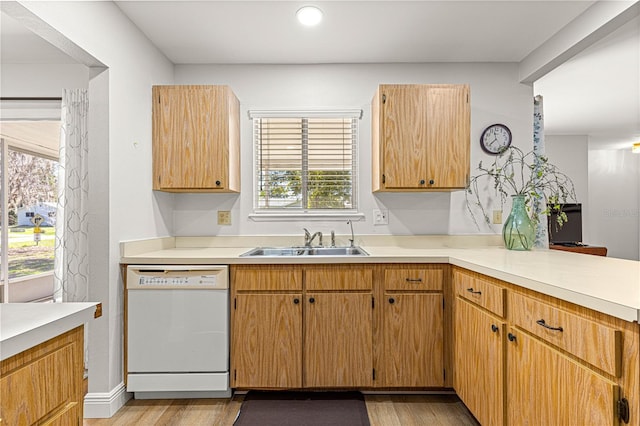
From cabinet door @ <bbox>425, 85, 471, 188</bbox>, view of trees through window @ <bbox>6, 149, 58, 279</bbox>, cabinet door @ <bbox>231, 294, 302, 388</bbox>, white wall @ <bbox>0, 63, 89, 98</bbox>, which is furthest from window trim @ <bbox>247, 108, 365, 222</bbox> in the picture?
view of trees through window @ <bbox>6, 149, 58, 279</bbox>

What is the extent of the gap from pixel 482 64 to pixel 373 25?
1.13 m

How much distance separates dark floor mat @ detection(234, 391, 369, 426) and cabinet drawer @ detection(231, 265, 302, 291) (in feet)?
2.27

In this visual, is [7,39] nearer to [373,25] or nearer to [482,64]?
[373,25]

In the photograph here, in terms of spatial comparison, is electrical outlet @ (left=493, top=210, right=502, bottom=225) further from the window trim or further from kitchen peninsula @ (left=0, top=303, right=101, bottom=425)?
kitchen peninsula @ (left=0, top=303, right=101, bottom=425)

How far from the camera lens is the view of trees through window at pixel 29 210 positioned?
3797 millimetres

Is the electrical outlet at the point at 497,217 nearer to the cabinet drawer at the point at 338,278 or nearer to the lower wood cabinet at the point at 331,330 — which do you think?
the lower wood cabinet at the point at 331,330

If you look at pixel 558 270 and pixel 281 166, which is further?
pixel 281 166

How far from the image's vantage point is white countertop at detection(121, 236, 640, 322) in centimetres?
111

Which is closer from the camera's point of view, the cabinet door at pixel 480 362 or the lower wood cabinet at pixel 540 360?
the lower wood cabinet at pixel 540 360

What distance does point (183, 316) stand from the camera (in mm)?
2232

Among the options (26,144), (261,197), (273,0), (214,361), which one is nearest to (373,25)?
(273,0)

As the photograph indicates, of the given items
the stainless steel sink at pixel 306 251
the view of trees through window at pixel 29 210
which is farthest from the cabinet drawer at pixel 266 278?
the view of trees through window at pixel 29 210

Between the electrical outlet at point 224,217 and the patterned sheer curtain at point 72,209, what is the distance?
935mm

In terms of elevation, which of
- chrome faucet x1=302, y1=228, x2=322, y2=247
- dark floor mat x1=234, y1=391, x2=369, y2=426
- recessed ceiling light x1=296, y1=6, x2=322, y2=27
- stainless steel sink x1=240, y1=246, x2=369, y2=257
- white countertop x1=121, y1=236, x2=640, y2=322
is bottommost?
dark floor mat x1=234, y1=391, x2=369, y2=426
